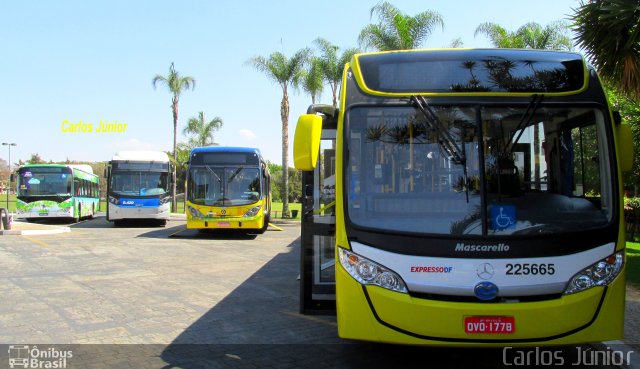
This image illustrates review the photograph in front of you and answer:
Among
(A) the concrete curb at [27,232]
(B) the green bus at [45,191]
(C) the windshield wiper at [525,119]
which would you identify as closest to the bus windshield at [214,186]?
(A) the concrete curb at [27,232]

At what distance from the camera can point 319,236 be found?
6.01 metres

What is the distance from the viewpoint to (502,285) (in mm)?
4172

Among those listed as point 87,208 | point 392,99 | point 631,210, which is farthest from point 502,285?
point 87,208

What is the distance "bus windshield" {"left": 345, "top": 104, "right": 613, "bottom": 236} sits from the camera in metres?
4.43

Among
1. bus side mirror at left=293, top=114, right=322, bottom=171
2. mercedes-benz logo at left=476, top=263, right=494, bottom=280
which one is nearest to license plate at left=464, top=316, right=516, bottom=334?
mercedes-benz logo at left=476, top=263, right=494, bottom=280

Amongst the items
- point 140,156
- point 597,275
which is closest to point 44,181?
point 140,156

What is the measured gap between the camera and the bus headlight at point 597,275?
4.22 meters

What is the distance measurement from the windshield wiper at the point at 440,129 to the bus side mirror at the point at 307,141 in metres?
0.88

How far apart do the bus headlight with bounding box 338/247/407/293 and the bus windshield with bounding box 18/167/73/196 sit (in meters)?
24.2

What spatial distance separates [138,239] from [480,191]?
49.3ft

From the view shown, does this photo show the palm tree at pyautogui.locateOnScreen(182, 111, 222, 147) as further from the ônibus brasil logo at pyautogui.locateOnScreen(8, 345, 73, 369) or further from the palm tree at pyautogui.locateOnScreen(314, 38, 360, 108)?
the ônibus brasil logo at pyautogui.locateOnScreen(8, 345, 73, 369)

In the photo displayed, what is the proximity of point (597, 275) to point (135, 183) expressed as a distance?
2062cm

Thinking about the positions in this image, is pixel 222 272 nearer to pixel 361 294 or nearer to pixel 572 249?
pixel 361 294

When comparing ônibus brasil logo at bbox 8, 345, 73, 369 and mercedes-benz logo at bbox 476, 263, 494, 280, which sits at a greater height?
mercedes-benz logo at bbox 476, 263, 494, 280
